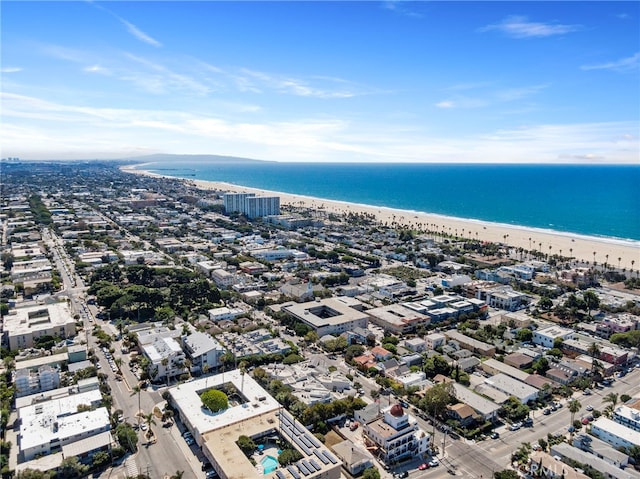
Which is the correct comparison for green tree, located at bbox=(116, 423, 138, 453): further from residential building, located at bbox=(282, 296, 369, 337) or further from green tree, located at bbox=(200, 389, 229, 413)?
residential building, located at bbox=(282, 296, 369, 337)

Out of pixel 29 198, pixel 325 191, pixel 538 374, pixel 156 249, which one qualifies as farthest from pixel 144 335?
pixel 325 191

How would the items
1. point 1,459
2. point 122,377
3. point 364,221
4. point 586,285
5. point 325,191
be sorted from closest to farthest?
point 1,459
point 122,377
point 586,285
point 364,221
point 325,191

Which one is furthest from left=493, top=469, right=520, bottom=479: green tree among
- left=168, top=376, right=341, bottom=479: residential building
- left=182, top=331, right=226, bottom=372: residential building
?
left=182, top=331, right=226, bottom=372: residential building

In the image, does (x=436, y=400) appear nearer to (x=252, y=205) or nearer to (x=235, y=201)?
(x=252, y=205)

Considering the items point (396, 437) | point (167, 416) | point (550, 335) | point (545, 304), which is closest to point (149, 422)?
point (167, 416)

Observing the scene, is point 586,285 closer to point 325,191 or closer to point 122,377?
point 122,377
